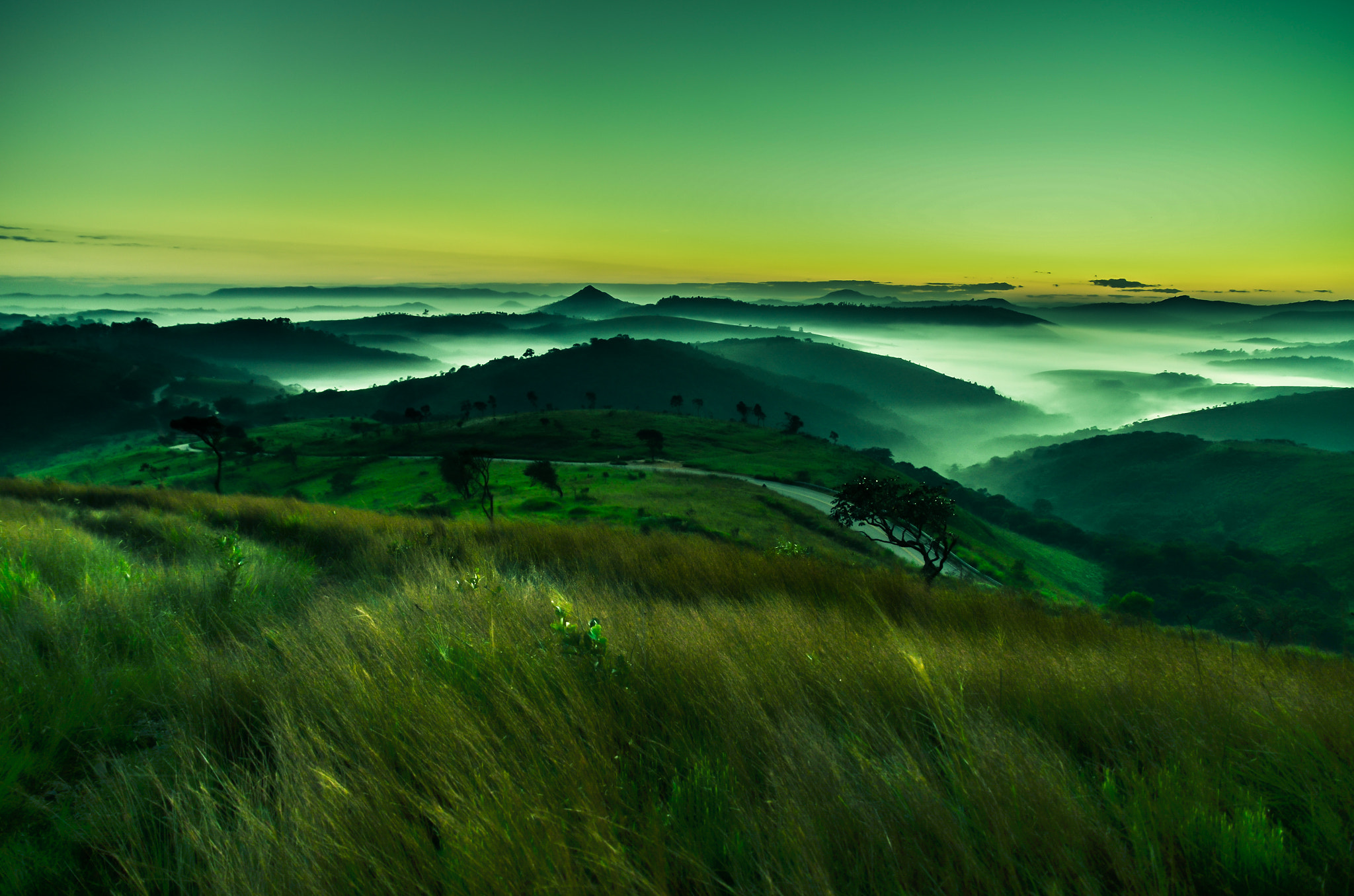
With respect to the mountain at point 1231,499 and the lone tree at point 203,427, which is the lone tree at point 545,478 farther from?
the mountain at point 1231,499

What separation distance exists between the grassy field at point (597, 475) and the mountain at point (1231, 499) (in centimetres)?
6000

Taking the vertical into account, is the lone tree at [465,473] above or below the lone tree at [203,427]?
below

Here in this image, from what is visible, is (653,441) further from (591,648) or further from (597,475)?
(591,648)

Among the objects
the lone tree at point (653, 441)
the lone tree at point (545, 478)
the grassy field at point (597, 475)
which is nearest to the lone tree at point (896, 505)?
the grassy field at point (597, 475)

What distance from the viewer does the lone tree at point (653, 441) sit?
115 m

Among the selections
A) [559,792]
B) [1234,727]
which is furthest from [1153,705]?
[559,792]

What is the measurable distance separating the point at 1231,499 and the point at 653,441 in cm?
15217

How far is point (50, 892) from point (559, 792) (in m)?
1.75

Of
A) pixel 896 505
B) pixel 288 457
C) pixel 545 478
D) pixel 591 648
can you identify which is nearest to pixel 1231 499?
pixel 545 478

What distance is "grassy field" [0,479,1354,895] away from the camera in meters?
2.04

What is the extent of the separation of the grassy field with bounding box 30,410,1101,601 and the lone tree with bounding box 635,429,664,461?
1378 millimetres

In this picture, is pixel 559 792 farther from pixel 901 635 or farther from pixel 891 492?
pixel 891 492

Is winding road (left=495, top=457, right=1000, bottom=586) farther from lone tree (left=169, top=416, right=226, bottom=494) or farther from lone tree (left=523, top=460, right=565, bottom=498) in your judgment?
lone tree (left=169, top=416, right=226, bottom=494)

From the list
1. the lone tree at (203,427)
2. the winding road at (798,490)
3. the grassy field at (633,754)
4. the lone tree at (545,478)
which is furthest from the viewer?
the lone tree at (545,478)
